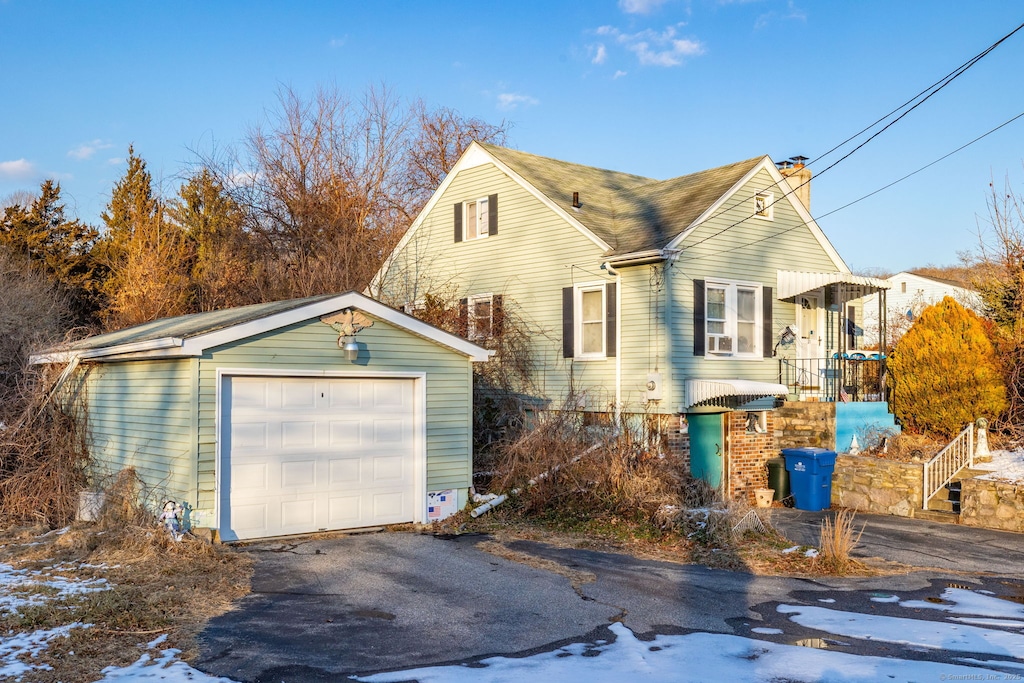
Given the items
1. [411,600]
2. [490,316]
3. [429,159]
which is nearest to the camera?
[411,600]

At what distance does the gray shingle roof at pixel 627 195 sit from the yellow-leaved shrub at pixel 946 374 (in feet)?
16.8

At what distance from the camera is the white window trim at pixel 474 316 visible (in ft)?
62.6

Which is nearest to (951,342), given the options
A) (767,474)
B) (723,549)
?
(767,474)

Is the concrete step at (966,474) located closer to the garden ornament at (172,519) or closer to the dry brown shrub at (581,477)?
the dry brown shrub at (581,477)

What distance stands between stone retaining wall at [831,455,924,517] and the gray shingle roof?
5.58 metres

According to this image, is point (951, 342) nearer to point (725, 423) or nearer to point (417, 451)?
point (725, 423)

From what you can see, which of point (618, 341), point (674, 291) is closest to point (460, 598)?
point (618, 341)

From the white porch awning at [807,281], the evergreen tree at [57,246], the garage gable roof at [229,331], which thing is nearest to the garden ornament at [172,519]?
the garage gable roof at [229,331]

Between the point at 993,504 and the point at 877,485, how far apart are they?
7.11 feet

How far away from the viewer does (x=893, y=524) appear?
14.5m

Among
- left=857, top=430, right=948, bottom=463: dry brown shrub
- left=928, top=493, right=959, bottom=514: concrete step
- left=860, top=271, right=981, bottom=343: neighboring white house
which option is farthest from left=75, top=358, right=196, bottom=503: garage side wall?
left=860, top=271, right=981, bottom=343: neighboring white house

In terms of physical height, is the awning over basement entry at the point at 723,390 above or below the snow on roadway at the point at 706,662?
above

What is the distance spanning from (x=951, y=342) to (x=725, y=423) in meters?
4.93

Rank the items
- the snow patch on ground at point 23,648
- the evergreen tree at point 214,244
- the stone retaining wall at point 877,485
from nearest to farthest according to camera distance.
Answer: the snow patch on ground at point 23,648 < the stone retaining wall at point 877,485 < the evergreen tree at point 214,244
